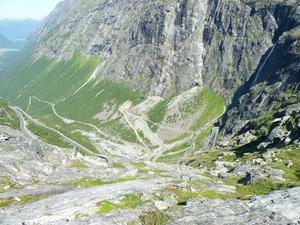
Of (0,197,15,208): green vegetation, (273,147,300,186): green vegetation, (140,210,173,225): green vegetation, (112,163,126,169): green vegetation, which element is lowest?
(112,163,126,169): green vegetation

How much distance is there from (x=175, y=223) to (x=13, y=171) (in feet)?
213

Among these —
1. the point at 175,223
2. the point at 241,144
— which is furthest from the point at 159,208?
the point at 241,144

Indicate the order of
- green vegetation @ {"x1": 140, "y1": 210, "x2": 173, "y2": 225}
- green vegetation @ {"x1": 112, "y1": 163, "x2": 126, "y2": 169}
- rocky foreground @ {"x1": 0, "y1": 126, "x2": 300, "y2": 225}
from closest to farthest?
green vegetation @ {"x1": 140, "y1": 210, "x2": 173, "y2": 225} < rocky foreground @ {"x1": 0, "y1": 126, "x2": 300, "y2": 225} < green vegetation @ {"x1": 112, "y1": 163, "x2": 126, "y2": 169}

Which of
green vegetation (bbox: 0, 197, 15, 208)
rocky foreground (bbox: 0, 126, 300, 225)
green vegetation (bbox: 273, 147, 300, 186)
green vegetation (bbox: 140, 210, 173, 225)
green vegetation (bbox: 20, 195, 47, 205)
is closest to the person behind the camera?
green vegetation (bbox: 140, 210, 173, 225)

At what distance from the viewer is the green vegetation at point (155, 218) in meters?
72.5

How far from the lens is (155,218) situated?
242 ft

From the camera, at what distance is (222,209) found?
75312mm

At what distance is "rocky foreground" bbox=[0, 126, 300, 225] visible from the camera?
72875 millimetres

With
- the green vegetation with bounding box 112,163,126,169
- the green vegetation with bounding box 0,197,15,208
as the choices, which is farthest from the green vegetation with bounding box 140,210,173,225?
the green vegetation with bounding box 112,163,126,169

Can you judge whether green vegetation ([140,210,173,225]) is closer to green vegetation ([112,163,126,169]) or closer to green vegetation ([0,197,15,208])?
green vegetation ([0,197,15,208])

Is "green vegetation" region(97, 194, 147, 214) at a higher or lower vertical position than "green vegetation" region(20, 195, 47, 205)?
higher

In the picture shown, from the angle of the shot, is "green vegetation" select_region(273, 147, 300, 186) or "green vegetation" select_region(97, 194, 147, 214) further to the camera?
"green vegetation" select_region(273, 147, 300, 186)

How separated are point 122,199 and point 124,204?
97.5 inches

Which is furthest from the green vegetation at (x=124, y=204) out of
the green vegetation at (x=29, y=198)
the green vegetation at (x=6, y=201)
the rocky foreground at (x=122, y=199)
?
the green vegetation at (x=6, y=201)
